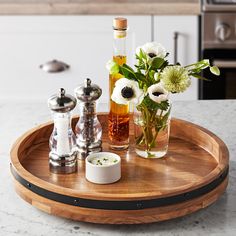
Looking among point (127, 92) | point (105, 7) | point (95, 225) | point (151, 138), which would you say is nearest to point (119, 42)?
point (127, 92)

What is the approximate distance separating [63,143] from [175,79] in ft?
1.01

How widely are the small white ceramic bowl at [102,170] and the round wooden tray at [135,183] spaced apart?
0.05 feet

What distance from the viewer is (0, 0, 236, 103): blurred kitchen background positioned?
128 inches

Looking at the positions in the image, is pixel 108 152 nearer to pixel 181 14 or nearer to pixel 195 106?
pixel 195 106

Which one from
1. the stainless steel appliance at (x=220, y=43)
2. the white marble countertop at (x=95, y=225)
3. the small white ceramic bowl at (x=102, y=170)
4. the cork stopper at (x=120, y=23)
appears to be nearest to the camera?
the white marble countertop at (x=95, y=225)


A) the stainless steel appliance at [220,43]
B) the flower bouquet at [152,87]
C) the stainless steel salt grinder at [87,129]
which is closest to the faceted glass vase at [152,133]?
the flower bouquet at [152,87]

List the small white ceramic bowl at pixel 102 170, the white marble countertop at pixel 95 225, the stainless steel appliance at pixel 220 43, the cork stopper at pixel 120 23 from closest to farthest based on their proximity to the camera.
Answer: the white marble countertop at pixel 95 225 → the small white ceramic bowl at pixel 102 170 → the cork stopper at pixel 120 23 → the stainless steel appliance at pixel 220 43

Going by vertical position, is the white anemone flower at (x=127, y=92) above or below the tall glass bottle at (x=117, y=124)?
above

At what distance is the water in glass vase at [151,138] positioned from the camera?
185cm

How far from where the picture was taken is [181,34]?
329 cm

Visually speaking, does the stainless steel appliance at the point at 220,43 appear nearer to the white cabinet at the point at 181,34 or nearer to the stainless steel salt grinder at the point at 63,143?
the white cabinet at the point at 181,34

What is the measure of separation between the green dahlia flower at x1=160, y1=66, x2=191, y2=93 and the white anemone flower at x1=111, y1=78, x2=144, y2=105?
0.24 feet

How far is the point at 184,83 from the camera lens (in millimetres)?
1723

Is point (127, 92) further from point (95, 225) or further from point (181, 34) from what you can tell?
point (181, 34)
